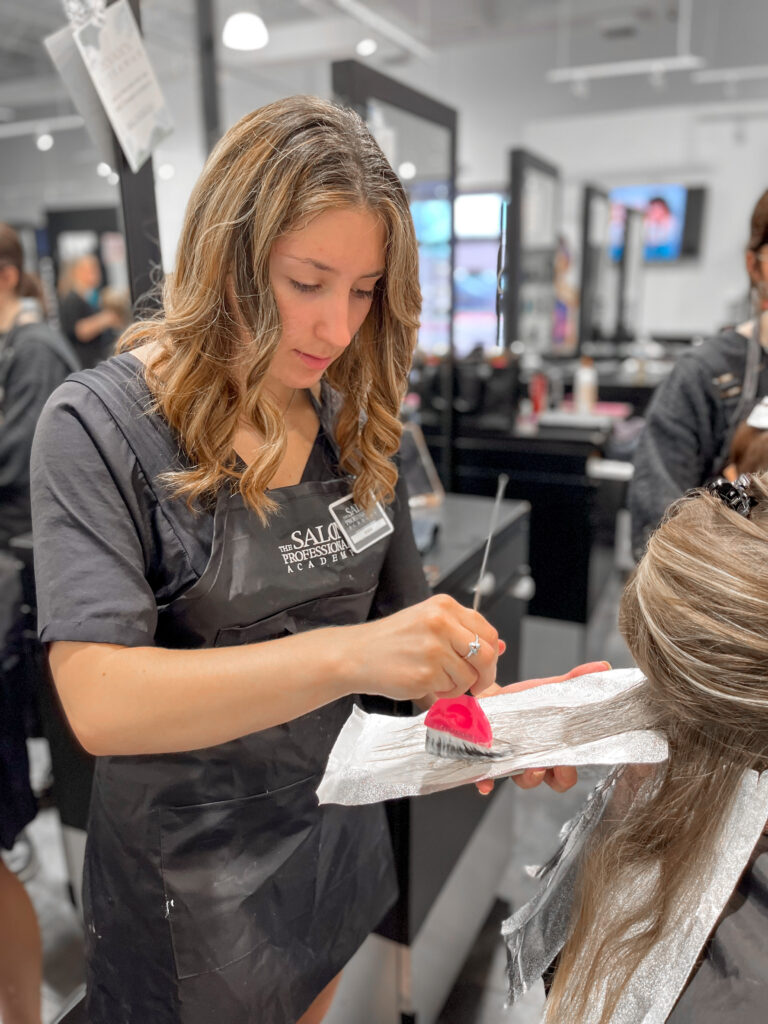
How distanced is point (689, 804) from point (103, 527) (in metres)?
0.61

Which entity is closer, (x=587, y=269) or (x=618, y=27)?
(x=587, y=269)

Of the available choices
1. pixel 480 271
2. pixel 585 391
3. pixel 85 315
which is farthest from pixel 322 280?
pixel 85 315

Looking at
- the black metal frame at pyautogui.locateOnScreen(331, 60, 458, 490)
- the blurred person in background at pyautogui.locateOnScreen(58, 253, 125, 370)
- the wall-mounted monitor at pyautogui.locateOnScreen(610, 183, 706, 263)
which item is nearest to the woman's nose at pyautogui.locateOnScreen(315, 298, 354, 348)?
the black metal frame at pyautogui.locateOnScreen(331, 60, 458, 490)

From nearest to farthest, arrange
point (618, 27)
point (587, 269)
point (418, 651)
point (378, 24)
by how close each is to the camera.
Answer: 1. point (418, 651)
2. point (587, 269)
3. point (378, 24)
4. point (618, 27)

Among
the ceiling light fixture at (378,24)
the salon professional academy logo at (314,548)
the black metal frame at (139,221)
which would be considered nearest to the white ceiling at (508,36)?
the ceiling light fixture at (378,24)

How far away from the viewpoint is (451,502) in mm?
2059

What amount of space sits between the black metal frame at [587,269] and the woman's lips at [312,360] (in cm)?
407

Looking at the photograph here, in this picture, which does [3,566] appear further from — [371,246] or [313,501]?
[371,246]

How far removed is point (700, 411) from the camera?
1549 millimetres

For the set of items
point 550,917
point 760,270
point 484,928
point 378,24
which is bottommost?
point 484,928

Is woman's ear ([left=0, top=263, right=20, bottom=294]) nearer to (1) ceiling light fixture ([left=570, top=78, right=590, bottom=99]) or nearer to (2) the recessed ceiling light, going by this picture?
(2) the recessed ceiling light

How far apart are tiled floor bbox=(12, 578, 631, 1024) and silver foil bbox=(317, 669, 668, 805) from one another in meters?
0.44

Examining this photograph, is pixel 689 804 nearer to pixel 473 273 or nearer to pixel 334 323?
pixel 334 323

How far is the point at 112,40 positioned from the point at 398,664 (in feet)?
3.23
